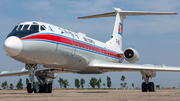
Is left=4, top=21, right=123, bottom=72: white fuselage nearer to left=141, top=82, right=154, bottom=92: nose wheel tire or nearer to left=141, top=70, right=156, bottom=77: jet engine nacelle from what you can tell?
left=141, top=70, right=156, bottom=77: jet engine nacelle

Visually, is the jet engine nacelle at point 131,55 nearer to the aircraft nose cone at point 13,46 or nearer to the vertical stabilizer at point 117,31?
the vertical stabilizer at point 117,31

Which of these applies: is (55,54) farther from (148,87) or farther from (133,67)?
(148,87)

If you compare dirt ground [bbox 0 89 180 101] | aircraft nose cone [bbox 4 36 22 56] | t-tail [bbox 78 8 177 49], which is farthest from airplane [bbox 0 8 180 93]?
t-tail [bbox 78 8 177 49]

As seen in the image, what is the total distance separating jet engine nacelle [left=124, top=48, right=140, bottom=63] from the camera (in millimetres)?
21508

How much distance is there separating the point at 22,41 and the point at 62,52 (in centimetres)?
303

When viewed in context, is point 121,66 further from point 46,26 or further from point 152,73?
point 46,26

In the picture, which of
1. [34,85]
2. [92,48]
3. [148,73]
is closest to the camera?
[34,85]

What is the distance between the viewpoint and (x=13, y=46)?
13031mm

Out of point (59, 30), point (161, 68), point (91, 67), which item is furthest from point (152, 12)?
point (59, 30)

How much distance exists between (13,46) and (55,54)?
2.95 m

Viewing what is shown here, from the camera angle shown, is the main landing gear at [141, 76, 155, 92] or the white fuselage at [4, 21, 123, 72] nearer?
the white fuselage at [4, 21, 123, 72]

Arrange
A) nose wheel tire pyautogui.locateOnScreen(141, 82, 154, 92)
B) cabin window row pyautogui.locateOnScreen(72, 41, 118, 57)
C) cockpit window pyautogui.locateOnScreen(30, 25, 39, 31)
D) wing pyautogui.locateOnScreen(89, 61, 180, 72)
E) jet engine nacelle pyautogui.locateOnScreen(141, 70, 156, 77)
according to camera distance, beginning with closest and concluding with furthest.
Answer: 1. cockpit window pyautogui.locateOnScreen(30, 25, 39, 31)
2. cabin window row pyautogui.locateOnScreen(72, 41, 118, 57)
3. wing pyautogui.locateOnScreen(89, 61, 180, 72)
4. jet engine nacelle pyautogui.locateOnScreen(141, 70, 156, 77)
5. nose wheel tire pyautogui.locateOnScreen(141, 82, 154, 92)

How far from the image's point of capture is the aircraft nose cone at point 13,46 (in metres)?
13.0

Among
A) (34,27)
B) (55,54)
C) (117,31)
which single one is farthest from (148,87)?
(34,27)
